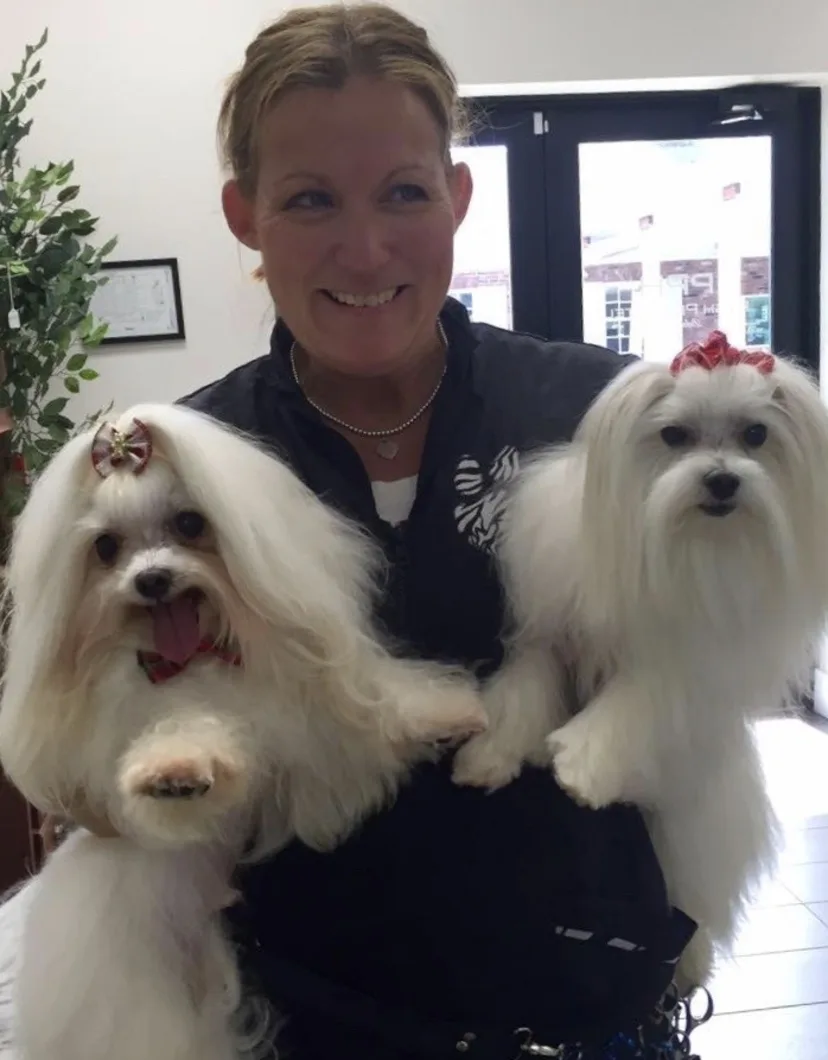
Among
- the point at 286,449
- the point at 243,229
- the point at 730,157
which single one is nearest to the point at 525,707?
the point at 286,449

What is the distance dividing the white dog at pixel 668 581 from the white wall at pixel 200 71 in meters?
2.24

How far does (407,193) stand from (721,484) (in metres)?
0.55

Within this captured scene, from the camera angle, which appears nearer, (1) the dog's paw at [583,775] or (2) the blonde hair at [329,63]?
(1) the dog's paw at [583,775]

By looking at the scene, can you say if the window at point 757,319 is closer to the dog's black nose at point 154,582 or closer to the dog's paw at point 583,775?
the dog's paw at point 583,775

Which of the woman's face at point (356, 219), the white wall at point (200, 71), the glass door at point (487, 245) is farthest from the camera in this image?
the glass door at point (487, 245)

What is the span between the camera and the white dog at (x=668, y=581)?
112 centimetres

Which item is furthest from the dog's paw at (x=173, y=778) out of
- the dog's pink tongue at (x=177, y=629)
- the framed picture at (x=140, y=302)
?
the framed picture at (x=140, y=302)

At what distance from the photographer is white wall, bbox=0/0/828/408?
11.3 ft

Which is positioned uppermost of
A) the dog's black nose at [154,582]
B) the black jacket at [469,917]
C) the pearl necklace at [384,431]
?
the pearl necklace at [384,431]

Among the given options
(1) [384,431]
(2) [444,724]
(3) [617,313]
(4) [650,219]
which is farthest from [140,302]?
(2) [444,724]

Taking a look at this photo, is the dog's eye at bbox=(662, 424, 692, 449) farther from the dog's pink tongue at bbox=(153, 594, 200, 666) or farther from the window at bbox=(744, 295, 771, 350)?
the window at bbox=(744, 295, 771, 350)

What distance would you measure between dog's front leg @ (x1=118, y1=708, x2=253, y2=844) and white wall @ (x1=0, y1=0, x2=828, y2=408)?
2.31m

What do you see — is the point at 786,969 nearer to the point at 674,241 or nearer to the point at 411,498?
the point at 411,498

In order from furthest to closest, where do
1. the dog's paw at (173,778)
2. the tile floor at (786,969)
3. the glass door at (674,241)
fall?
the glass door at (674,241) < the tile floor at (786,969) < the dog's paw at (173,778)
